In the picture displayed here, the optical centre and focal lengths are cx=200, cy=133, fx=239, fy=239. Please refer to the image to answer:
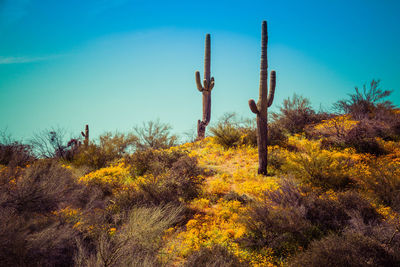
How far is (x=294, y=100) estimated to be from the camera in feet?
46.9

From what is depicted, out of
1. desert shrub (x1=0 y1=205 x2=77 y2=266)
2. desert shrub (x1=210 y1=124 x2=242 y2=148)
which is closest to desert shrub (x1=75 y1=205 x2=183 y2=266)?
desert shrub (x1=0 y1=205 x2=77 y2=266)

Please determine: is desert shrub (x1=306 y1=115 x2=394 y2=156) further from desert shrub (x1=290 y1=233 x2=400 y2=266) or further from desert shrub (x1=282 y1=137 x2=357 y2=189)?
desert shrub (x1=290 y1=233 x2=400 y2=266)

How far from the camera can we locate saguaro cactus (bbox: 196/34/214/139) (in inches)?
567

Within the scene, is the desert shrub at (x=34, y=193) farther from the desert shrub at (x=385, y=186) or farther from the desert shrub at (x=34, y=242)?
the desert shrub at (x=385, y=186)

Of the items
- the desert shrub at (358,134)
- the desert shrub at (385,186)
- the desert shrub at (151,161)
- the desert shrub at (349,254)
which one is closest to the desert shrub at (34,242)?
the desert shrub at (349,254)

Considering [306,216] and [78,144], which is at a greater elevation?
[78,144]

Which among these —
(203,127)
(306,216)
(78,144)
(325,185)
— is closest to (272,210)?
(306,216)

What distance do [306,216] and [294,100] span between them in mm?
10725

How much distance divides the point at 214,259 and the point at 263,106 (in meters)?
6.73

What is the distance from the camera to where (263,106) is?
365 inches

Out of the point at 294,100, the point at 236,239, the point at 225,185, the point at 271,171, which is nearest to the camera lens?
the point at 236,239

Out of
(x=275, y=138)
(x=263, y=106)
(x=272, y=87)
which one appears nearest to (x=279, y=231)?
(x=263, y=106)

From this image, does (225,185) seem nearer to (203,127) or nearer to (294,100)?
(203,127)

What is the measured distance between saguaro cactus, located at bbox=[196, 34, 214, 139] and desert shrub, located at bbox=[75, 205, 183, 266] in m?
9.59
